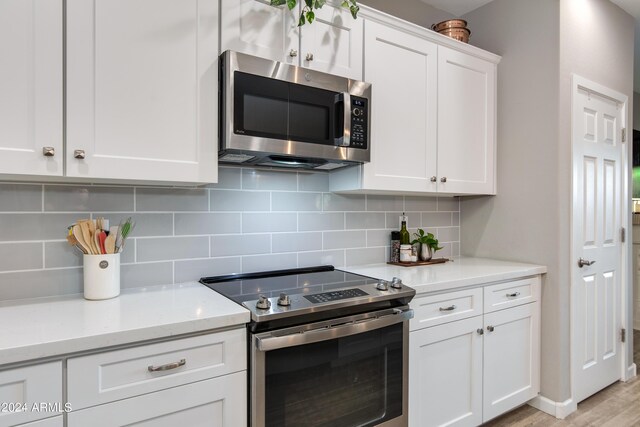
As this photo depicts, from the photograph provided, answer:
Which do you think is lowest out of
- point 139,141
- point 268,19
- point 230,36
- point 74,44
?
point 139,141

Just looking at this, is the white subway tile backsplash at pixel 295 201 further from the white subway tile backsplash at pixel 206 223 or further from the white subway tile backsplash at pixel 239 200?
the white subway tile backsplash at pixel 206 223

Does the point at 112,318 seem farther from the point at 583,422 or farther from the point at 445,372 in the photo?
the point at 583,422

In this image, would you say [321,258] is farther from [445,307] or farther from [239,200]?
[445,307]

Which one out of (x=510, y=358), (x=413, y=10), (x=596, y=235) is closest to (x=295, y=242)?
(x=510, y=358)

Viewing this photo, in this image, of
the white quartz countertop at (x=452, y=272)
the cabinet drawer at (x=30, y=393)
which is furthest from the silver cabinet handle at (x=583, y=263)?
the cabinet drawer at (x=30, y=393)

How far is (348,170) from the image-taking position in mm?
2047

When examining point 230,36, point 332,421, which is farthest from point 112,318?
point 230,36

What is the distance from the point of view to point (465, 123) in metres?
2.39

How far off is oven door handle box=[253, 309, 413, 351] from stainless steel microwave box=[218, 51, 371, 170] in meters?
0.72

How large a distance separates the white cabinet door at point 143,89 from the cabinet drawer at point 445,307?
1089 millimetres

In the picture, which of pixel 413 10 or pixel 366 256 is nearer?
pixel 366 256

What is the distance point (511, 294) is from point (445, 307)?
1.77 feet

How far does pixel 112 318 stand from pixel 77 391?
223 mm

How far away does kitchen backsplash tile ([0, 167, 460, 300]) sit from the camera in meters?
1.49
